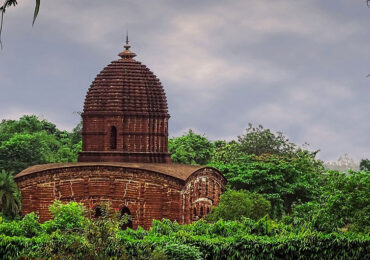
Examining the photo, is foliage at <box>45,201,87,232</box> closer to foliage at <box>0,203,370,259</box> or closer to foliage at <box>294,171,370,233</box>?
foliage at <box>0,203,370,259</box>

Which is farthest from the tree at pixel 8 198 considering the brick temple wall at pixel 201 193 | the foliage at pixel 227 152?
the foliage at pixel 227 152

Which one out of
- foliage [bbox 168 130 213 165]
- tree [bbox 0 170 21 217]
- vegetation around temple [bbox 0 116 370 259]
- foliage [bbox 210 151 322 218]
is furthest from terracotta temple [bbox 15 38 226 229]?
foliage [bbox 168 130 213 165]

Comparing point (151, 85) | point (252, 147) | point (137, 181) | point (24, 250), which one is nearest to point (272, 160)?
point (151, 85)

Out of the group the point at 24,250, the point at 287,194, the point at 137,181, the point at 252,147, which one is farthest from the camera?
the point at 252,147

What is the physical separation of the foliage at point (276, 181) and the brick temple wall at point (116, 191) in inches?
323

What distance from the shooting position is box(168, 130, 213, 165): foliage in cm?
6569

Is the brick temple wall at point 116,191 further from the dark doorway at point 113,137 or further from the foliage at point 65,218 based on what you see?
the foliage at point 65,218

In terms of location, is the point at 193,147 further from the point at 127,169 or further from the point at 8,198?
the point at 127,169

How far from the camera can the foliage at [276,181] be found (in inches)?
1887

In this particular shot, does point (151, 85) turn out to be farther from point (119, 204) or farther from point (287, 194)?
point (287, 194)

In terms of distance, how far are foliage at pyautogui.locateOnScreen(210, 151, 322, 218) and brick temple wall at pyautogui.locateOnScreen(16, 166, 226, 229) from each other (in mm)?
8194

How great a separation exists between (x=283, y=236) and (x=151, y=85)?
59.0 feet

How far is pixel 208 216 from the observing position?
4009 centimetres

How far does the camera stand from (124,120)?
43000mm
